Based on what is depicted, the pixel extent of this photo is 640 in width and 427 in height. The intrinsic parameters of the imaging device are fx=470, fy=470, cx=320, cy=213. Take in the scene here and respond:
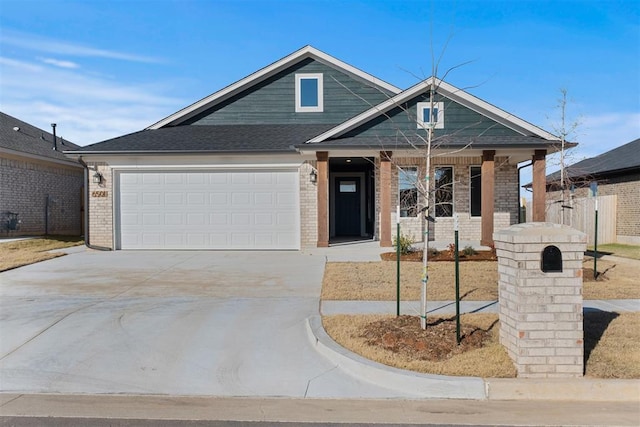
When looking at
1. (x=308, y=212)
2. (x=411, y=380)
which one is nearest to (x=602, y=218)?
(x=308, y=212)

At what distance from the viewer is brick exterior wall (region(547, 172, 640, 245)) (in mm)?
19875

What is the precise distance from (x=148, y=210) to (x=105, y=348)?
9.83 m

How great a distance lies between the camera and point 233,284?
31.6ft

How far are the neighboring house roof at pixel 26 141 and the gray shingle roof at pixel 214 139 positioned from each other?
5408 millimetres

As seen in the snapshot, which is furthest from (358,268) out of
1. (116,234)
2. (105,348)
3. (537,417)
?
(116,234)

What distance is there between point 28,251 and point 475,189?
14.6 metres

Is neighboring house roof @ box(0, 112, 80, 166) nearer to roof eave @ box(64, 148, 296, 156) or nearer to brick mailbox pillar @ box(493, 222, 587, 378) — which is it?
roof eave @ box(64, 148, 296, 156)

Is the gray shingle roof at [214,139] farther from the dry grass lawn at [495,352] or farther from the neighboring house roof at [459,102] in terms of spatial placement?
the dry grass lawn at [495,352]

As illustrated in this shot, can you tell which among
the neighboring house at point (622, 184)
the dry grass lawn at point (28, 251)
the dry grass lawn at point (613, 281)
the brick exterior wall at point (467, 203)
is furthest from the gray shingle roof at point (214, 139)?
the neighboring house at point (622, 184)

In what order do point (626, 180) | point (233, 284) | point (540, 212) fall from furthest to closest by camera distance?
1. point (626, 180)
2. point (540, 212)
3. point (233, 284)

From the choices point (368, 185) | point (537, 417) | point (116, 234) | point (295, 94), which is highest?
point (295, 94)

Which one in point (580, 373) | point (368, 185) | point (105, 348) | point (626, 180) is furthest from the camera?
point (626, 180)

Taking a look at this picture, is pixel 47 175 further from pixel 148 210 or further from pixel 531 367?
pixel 531 367

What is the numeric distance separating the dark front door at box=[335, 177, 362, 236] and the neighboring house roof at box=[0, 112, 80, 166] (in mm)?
11977
